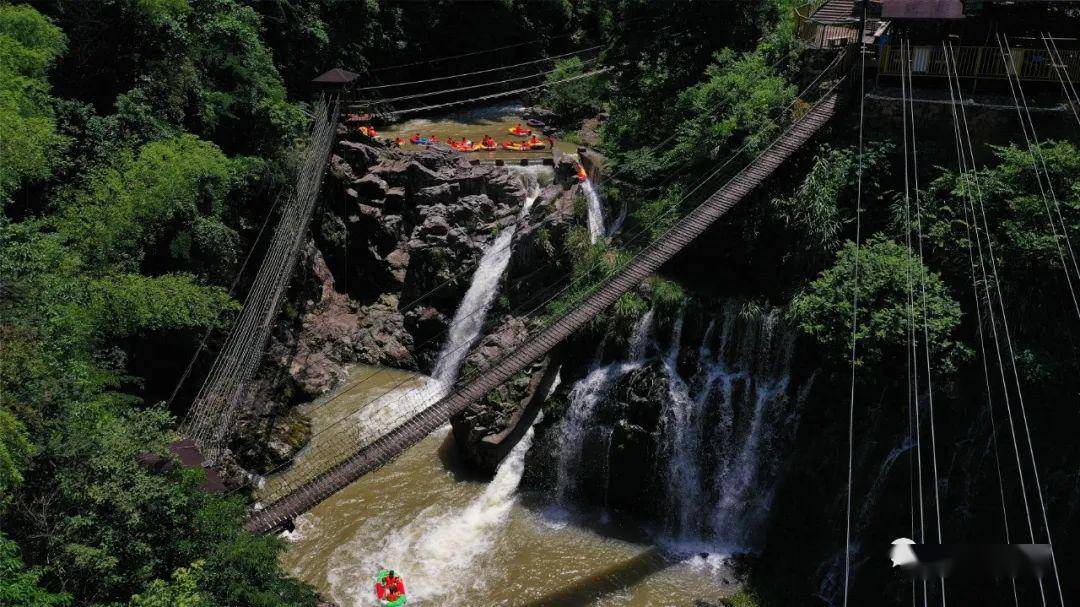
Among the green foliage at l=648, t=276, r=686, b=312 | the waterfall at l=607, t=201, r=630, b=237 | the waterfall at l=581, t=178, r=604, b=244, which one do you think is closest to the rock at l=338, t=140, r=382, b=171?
the waterfall at l=581, t=178, r=604, b=244

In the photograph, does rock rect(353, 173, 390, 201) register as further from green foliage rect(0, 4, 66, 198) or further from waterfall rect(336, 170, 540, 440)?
green foliage rect(0, 4, 66, 198)

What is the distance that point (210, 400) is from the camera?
1923 centimetres

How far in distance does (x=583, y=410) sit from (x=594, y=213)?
22.1 feet

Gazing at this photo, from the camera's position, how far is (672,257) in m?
18.2

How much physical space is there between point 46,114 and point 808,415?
19.0m

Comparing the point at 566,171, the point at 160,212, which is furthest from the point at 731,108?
the point at 160,212

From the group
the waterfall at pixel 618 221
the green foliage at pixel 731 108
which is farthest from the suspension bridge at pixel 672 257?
the waterfall at pixel 618 221

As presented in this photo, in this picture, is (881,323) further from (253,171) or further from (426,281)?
(253,171)

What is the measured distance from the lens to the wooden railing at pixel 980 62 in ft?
57.6

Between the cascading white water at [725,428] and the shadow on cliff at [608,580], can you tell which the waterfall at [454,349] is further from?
the shadow on cliff at [608,580]

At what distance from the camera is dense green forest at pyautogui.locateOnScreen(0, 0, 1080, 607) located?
41.0 ft

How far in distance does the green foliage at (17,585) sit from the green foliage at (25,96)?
8.61 metres

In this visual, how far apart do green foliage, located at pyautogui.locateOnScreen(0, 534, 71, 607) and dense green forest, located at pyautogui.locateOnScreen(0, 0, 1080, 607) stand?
0.03 metres

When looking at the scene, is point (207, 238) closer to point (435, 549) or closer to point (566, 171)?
point (435, 549)
